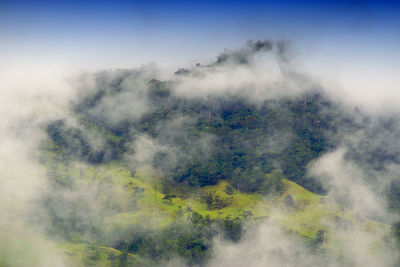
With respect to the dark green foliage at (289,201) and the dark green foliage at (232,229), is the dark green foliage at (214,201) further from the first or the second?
the dark green foliage at (289,201)

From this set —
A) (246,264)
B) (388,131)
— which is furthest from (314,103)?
(246,264)

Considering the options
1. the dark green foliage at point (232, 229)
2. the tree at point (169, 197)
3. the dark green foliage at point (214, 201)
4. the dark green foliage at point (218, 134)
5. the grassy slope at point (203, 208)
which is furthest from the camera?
the dark green foliage at point (218, 134)

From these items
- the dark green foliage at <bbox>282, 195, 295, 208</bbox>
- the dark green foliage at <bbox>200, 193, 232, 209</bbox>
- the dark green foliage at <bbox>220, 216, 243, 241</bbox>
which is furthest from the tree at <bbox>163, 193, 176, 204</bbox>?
the dark green foliage at <bbox>282, 195, 295, 208</bbox>

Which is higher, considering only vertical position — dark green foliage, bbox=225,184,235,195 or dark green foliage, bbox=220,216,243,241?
dark green foliage, bbox=220,216,243,241

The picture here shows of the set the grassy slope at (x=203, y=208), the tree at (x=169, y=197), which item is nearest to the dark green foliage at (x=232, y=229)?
the grassy slope at (x=203, y=208)

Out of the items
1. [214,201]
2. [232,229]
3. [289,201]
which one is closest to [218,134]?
[214,201]

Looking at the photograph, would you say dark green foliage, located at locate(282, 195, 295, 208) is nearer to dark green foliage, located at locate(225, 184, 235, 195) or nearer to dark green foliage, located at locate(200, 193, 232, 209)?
dark green foliage, located at locate(200, 193, 232, 209)

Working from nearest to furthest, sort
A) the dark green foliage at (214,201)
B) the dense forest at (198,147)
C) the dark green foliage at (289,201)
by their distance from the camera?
the dense forest at (198,147)
the dark green foliage at (289,201)
the dark green foliage at (214,201)

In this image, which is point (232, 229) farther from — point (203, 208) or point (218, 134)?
point (218, 134)
